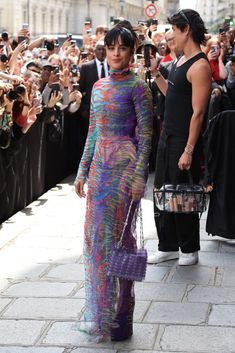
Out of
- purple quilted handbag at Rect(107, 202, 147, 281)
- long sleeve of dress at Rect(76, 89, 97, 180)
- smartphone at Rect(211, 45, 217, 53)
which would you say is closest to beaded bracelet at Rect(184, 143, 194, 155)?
long sleeve of dress at Rect(76, 89, 97, 180)

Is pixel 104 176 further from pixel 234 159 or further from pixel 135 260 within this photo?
pixel 234 159

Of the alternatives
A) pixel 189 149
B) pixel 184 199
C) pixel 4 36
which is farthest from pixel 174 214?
pixel 4 36

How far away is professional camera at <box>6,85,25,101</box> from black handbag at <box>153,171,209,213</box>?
2.40 m

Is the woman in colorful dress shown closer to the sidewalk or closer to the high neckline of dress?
the high neckline of dress

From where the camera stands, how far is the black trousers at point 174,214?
20.7 feet

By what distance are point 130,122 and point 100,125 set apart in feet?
0.56

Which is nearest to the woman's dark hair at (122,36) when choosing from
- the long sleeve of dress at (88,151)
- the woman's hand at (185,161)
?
the long sleeve of dress at (88,151)

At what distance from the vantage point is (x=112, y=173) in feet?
15.7

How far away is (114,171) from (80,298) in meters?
1.32

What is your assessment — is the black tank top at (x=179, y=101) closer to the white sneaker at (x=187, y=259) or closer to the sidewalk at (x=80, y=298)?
the white sneaker at (x=187, y=259)

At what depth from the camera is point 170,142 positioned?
632cm

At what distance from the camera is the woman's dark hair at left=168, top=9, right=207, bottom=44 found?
242 inches

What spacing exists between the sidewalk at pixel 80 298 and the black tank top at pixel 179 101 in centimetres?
110

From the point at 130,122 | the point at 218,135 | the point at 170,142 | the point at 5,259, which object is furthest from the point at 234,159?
the point at 130,122
